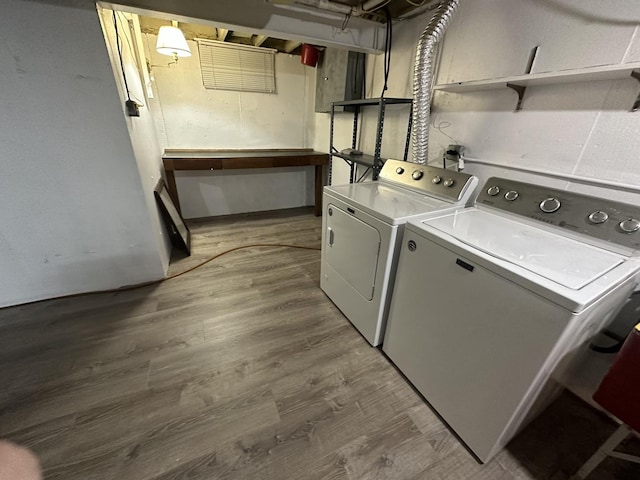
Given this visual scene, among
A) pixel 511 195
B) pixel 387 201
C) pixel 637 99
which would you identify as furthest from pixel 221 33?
pixel 637 99

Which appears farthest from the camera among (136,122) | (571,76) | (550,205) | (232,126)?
(232,126)

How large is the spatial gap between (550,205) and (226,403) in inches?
72.0

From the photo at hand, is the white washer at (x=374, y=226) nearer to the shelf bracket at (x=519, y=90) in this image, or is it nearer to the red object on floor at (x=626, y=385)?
the shelf bracket at (x=519, y=90)

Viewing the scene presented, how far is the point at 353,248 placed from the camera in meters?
1.61

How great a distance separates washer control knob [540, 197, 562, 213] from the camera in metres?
1.20

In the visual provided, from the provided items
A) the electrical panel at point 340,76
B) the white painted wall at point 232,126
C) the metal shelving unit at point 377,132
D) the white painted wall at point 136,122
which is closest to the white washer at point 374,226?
the metal shelving unit at point 377,132

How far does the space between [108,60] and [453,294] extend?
227 cm

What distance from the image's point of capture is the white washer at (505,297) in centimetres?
83

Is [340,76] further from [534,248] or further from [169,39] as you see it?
[534,248]

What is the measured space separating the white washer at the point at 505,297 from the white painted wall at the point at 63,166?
1.95m

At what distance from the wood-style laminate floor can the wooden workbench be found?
143 centimetres

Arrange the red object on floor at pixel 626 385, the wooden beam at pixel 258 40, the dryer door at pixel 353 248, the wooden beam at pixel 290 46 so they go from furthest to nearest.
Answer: the wooden beam at pixel 290 46 < the wooden beam at pixel 258 40 < the dryer door at pixel 353 248 < the red object on floor at pixel 626 385

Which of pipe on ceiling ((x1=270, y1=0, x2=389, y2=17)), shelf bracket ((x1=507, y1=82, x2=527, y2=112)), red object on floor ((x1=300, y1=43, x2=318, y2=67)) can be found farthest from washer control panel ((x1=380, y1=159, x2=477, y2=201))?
red object on floor ((x1=300, y1=43, x2=318, y2=67))

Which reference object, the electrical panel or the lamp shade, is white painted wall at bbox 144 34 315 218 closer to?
the electrical panel
